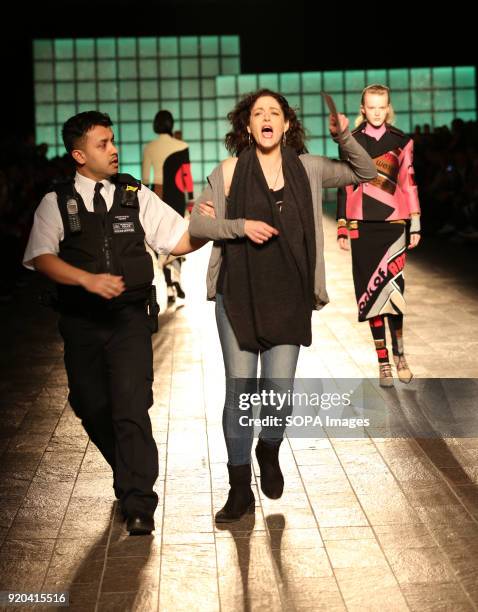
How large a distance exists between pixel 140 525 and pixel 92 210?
116cm

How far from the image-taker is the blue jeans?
4.45m

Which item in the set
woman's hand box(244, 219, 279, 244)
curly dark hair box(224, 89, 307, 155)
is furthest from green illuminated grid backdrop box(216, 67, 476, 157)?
woman's hand box(244, 219, 279, 244)

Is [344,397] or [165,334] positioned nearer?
[344,397]

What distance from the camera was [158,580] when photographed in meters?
3.82

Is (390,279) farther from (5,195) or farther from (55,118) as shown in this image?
(55,118)

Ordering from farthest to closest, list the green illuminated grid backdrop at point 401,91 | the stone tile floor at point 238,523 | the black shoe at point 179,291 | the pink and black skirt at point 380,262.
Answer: the green illuminated grid backdrop at point 401,91, the black shoe at point 179,291, the pink and black skirt at point 380,262, the stone tile floor at point 238,523

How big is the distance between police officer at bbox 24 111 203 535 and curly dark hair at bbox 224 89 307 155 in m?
0.38

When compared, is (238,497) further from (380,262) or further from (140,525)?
(380,262)

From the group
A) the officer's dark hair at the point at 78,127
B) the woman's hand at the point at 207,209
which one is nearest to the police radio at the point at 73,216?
the officer's dark hair at the point at 78,127

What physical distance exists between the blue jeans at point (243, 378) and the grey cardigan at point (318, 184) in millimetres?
191

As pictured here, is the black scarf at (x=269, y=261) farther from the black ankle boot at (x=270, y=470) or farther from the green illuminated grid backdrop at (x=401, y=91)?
the green illuminated grid backdrop at (x=401, y=91)

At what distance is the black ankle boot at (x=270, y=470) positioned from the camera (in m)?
4.68

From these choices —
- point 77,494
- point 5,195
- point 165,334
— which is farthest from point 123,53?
point 77,494

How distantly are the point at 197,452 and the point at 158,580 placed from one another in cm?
173
